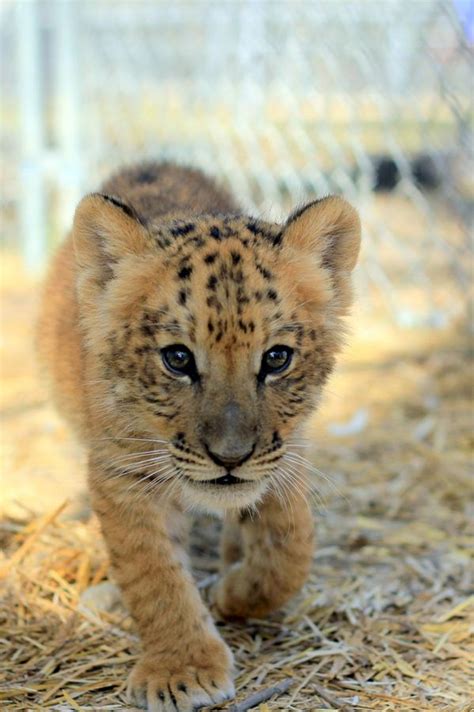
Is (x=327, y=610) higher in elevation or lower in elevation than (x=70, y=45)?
lower

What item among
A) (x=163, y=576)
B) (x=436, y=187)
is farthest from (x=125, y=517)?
(x=436, y=187)

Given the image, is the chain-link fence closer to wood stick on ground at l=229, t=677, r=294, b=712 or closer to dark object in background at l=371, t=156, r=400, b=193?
dark object in background at l=371, t=156, r=400, b=193

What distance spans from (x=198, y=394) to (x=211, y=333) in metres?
0.17

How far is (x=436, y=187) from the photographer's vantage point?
12961 mm


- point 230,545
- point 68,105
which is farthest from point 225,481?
point 68,105

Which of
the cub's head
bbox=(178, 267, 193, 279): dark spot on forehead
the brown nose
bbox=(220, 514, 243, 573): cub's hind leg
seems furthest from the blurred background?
bbox=(178, 267, 193, 279): dark spot on forehead

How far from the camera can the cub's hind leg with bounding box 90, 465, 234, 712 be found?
283cm

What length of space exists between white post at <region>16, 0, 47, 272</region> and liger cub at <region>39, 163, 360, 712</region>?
5763 mm

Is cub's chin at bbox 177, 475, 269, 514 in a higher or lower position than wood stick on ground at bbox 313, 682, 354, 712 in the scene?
higher

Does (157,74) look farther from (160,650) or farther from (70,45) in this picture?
(160,650)

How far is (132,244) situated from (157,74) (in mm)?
7282

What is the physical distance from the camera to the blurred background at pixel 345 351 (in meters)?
3.12

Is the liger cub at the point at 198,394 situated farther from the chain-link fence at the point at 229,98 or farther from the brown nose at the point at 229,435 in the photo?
the chain-link fence at the point at 229,98

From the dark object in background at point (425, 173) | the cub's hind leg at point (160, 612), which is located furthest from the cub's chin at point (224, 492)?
the dark object in background at point (425, 173)
